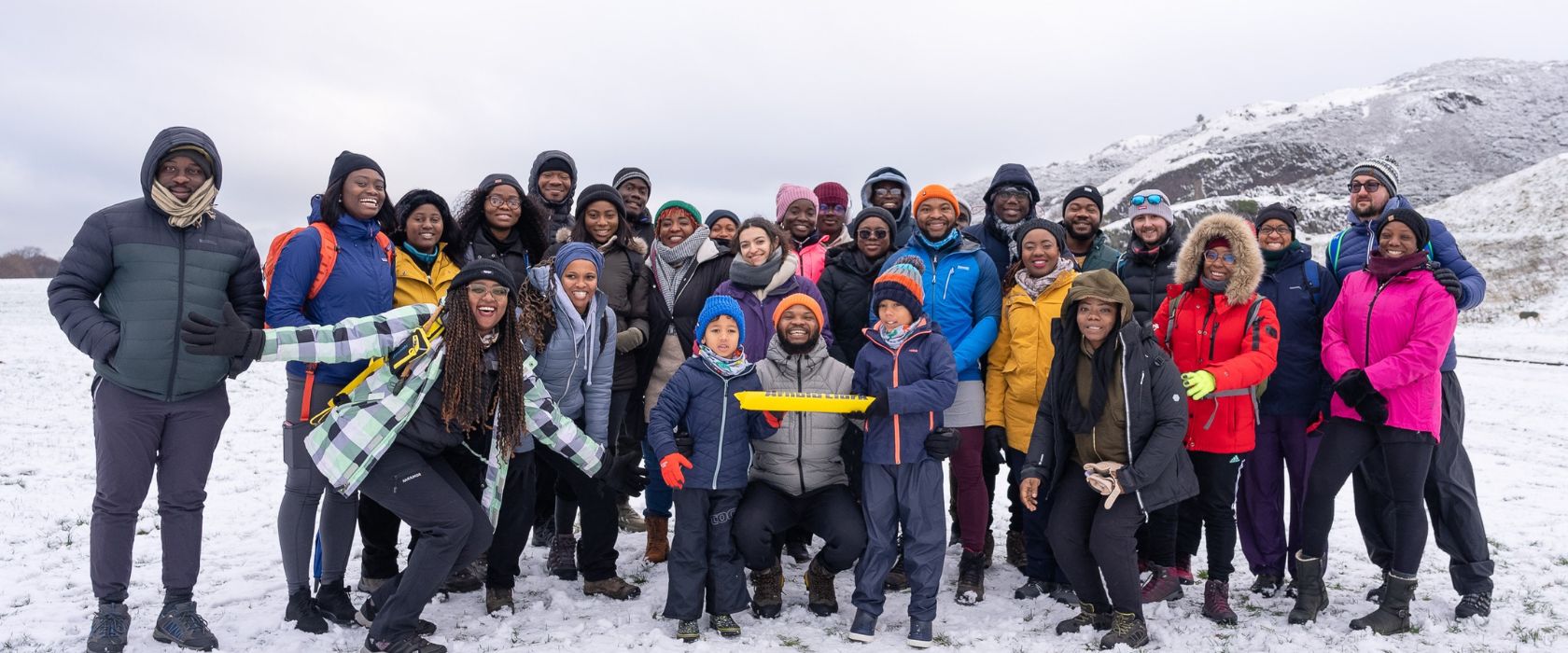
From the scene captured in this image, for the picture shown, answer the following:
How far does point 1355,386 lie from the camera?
15.2 feet

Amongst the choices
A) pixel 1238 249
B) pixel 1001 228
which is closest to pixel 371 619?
pixel 1001 228

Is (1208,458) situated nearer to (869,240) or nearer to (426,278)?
(869,240)

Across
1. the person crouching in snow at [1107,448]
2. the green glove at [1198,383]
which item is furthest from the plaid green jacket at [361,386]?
the green glove at [1198,383]

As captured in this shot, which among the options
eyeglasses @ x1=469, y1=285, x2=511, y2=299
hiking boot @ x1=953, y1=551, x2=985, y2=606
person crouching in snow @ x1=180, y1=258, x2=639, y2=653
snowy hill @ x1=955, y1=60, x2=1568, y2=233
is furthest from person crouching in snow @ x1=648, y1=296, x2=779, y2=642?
snowy hill @ x1=955, y1=60, x2=1568, y2=233

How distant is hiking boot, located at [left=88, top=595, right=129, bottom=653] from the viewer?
4.20 meters

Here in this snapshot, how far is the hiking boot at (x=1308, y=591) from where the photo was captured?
491 cm

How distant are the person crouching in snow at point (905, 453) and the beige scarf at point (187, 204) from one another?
3.79m

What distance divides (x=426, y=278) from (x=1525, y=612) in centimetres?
716

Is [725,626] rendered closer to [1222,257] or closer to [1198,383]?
[1198,383]

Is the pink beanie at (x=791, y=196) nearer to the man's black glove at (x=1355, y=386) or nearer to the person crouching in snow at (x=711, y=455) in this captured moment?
the person crouching in snow at (x=711, y=455)

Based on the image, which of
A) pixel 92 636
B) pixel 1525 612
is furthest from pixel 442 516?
pixel 1525 612

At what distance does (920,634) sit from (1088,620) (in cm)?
106

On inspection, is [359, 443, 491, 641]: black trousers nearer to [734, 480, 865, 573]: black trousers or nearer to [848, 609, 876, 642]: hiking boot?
[734, 480, 865, 573]: black trousers

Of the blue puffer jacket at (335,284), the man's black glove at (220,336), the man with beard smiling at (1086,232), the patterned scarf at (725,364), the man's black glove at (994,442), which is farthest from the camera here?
the man with beard smiling at (1086,232)
